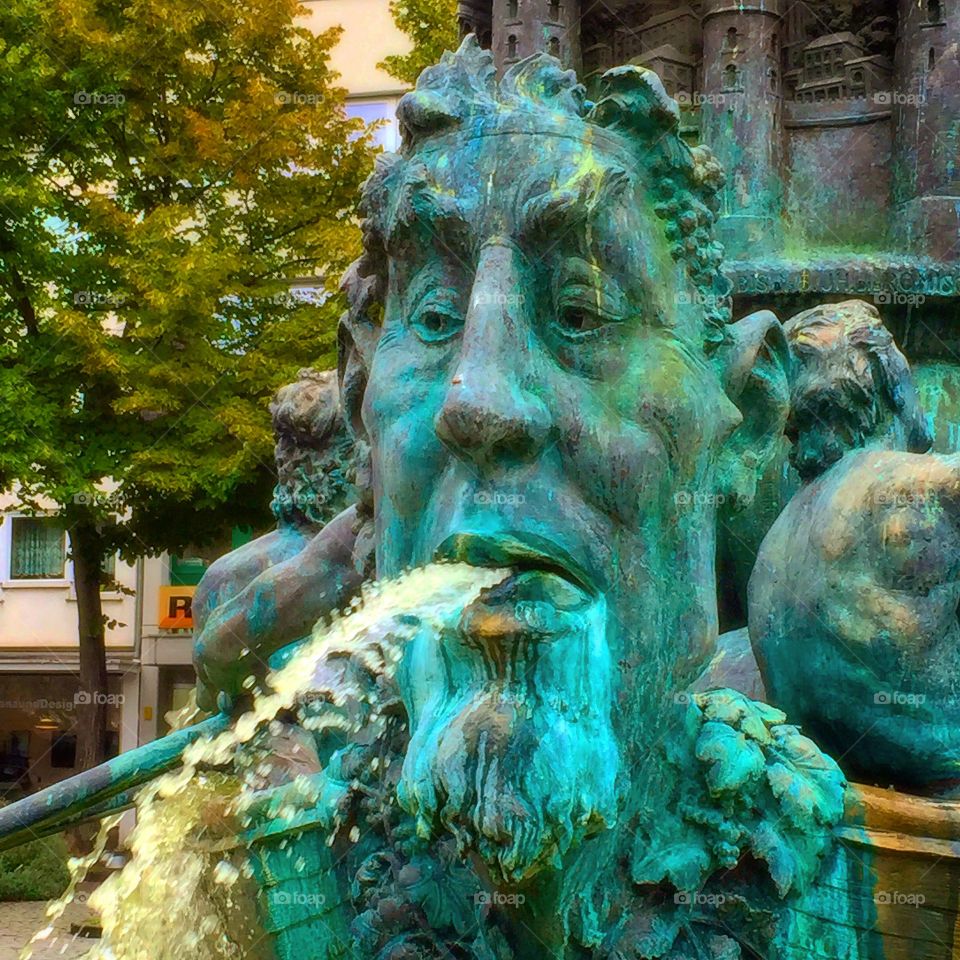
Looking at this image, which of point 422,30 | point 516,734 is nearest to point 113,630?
point 422,30

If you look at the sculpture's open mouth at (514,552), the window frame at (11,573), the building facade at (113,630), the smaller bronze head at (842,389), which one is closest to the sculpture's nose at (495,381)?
the sculpture's open mouth at (514,552)

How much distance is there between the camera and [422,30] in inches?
645

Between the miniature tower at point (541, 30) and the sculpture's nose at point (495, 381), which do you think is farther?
the miniature tower at point (541, 30)

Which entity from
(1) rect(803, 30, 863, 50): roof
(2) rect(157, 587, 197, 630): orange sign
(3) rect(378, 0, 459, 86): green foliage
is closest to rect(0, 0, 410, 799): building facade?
(2) rect(157, 587, 197, 630): orange sign

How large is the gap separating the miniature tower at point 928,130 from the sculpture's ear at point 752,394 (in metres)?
1.74

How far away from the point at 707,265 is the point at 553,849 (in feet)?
3.33

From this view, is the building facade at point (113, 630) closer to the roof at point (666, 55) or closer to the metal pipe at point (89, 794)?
the roof at point (666, 55)

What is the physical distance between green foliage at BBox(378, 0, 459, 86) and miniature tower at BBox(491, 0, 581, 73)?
11.3 metres

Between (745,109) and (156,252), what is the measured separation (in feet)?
35.1

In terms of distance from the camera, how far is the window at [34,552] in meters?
25.8

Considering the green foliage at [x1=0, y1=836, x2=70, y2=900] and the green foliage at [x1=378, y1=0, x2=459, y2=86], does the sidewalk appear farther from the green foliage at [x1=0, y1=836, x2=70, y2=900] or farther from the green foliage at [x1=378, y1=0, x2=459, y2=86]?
the green foliage at [x1=378, y1=0, x2=459, y2=86]

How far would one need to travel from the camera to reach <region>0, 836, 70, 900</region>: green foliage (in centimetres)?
1491

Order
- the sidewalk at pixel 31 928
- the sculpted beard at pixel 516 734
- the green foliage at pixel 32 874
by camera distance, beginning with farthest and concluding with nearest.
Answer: the green foliage at pixel 32 874
the sidewalk at pixel 31 928
the sculpted beard at pixel 516 734

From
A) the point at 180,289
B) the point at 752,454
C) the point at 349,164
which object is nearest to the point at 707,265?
the point at 752,454
